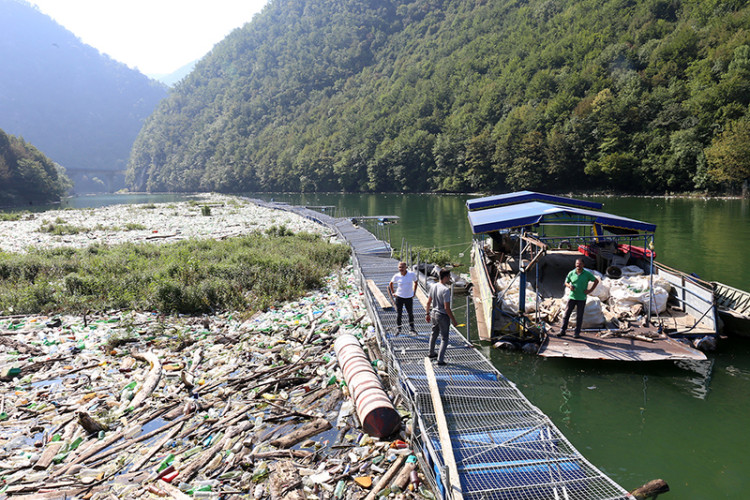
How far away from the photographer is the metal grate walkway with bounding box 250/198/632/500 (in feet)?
17.8

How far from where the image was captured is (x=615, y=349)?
32.0 ft

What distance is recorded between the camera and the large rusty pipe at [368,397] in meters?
6.92

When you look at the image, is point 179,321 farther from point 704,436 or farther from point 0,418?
point 704,436

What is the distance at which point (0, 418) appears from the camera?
771 cm

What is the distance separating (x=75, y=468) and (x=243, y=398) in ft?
9.27

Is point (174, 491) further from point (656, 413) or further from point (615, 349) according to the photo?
→ point (615, 349)

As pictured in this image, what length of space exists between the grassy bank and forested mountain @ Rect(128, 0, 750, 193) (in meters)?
54.7

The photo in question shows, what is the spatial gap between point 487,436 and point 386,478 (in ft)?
5.73

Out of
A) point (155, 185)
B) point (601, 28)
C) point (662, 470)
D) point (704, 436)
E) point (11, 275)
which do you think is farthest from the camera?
point (155, 185)

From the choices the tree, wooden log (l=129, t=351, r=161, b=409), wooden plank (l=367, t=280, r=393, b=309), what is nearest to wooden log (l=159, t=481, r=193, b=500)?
wooden log (l=129, t=351, r=161, b=409)

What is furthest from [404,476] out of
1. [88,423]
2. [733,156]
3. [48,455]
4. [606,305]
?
[733,156]

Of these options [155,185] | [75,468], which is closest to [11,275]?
[75,468]

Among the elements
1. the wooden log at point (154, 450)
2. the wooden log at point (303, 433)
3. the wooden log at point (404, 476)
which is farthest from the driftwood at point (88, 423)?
the wooden log at point (404, 476)

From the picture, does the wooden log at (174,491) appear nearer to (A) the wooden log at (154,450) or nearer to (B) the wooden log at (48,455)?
(A) the wooden log at (154,450)
